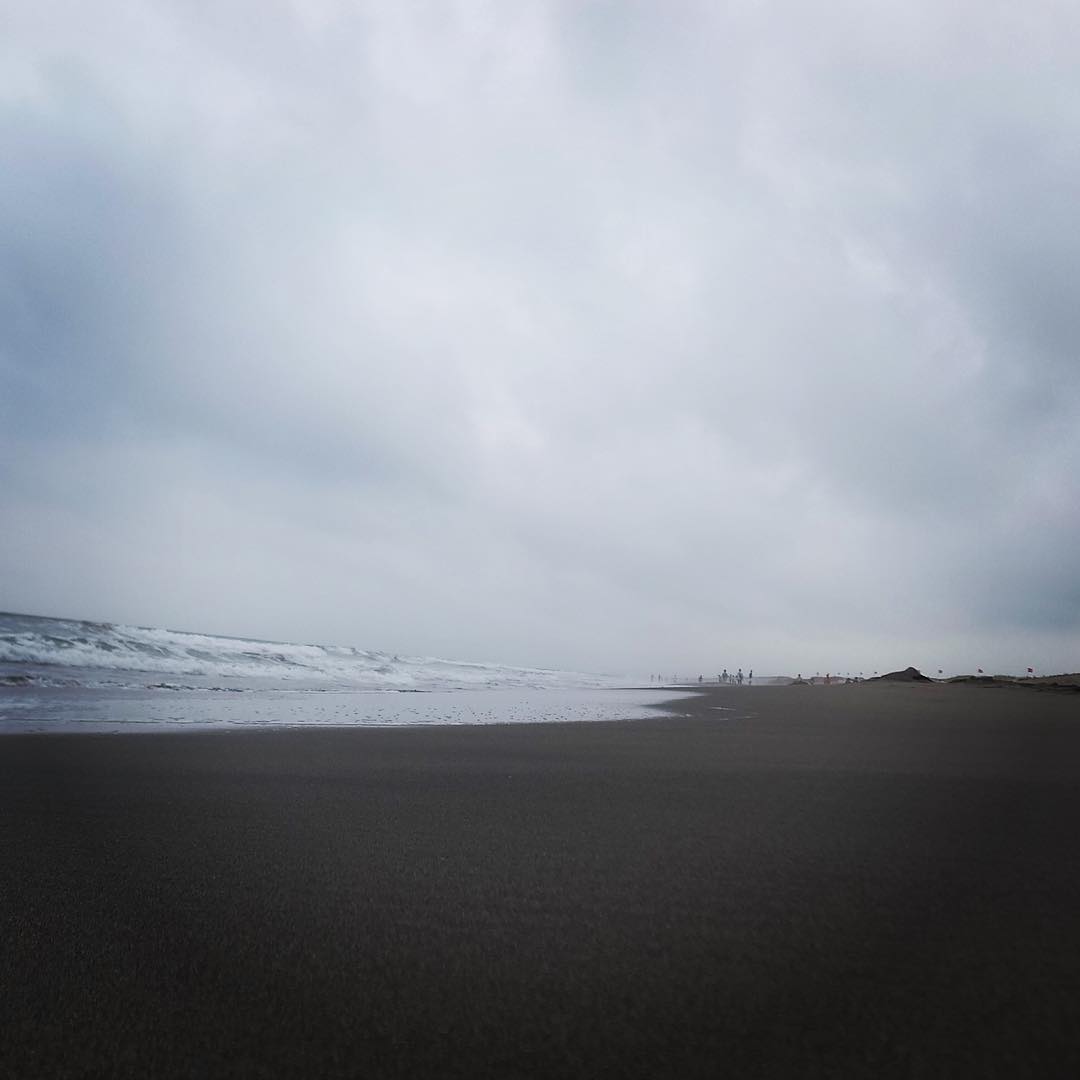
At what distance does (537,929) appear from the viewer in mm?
1728

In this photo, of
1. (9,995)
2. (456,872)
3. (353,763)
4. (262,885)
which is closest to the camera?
(9,995)

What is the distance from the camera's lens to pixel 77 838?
260 centimetres

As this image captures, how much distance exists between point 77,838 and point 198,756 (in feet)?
7.48

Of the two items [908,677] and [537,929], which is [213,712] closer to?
[537,929]

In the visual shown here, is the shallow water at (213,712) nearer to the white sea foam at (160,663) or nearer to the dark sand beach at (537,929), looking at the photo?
the white sea foam at (160,663)

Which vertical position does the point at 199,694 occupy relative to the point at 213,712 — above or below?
below

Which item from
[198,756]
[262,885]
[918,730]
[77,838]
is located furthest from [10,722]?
[918,730]

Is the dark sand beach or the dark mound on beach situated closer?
the dark sand beach

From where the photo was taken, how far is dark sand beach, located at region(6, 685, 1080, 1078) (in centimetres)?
117

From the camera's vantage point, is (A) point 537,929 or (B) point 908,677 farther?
(B) point 908,677

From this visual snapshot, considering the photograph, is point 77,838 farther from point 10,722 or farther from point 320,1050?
point 10,722

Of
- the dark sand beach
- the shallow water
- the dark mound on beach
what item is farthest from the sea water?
the dark mound on beach

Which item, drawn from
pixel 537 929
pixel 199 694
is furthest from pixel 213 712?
pixel 537 929

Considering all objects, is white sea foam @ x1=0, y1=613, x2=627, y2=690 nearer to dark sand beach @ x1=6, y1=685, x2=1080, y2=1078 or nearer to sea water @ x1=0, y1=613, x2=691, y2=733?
sea water @ x1=0, y1=613, x2=691, y2=733
